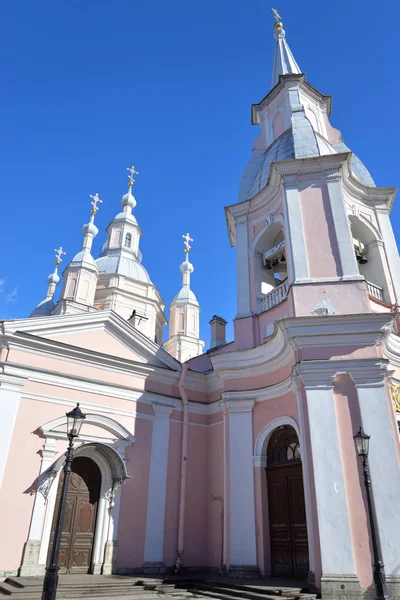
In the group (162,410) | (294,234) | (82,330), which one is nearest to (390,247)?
(294,234)

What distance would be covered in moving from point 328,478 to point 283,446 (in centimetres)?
225

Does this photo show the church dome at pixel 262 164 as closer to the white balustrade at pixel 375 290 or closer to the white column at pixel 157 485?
the white balustrade at pixel 375 290

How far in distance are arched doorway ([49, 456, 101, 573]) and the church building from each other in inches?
1.2

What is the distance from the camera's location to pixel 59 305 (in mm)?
22875

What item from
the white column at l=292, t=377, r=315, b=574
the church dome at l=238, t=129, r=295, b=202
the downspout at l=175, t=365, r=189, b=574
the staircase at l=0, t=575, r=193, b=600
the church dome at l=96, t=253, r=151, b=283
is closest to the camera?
the staircase at l=0, t=575, r=193, b=600

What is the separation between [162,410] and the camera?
12594mm

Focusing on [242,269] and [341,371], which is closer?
[341,371]

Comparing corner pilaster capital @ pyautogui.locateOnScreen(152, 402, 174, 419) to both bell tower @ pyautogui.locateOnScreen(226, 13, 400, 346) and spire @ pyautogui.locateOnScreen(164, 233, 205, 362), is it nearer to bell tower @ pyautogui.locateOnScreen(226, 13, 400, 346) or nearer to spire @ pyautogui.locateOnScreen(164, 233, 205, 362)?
bell tower @ pyautogui.locateOnScreen(226, 13, 400, 346)

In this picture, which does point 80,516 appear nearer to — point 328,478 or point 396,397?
point 328,478

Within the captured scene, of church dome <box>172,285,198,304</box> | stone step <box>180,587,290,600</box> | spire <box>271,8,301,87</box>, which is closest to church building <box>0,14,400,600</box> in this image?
stone step <box>180,587,290,600</box>

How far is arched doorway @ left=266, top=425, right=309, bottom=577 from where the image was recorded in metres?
9.76

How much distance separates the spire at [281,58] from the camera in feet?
59.3

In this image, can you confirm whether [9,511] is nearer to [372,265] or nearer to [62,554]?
[62,554]

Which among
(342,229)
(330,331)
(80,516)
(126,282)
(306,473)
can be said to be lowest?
(80,516)
